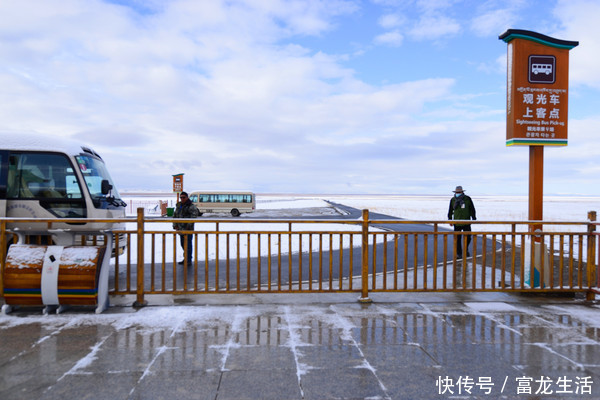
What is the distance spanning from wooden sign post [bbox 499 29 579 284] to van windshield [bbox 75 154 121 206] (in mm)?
8848

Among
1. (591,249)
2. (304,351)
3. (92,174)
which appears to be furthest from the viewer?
(92,174)

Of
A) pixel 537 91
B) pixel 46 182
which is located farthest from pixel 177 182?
pixel 537 91

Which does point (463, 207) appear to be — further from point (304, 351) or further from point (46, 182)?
point (46, 182)

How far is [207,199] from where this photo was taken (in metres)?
42.1

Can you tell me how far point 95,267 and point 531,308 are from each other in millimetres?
6310

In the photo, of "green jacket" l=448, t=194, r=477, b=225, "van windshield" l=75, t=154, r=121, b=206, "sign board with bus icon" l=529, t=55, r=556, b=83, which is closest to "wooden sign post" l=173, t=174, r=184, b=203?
"van windshield" l=75, t=154, r=121, b=206

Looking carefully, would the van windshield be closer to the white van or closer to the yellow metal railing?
the white van

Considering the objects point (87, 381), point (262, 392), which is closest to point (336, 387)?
point (262, 392)

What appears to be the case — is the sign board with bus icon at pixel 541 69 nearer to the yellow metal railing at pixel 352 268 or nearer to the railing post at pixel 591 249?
the railing post at pixel 591 249

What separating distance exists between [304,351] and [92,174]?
24.8 ft

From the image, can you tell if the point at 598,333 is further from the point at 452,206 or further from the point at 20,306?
the point at 20,306

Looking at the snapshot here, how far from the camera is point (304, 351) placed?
4.17 metres

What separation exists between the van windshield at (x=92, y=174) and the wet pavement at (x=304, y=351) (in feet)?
13.4

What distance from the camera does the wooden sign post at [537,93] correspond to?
7059 mm
